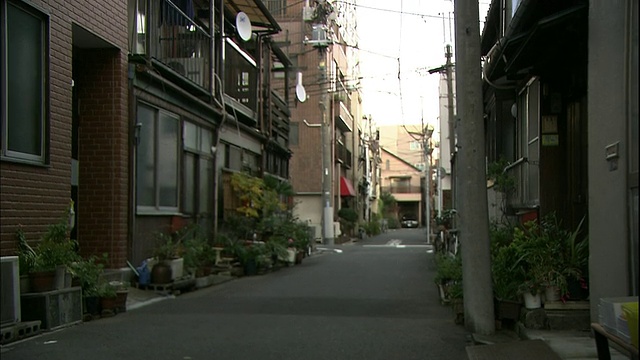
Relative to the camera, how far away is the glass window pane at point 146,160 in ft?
40.1

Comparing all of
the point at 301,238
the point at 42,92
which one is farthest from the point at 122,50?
the point at 301,238

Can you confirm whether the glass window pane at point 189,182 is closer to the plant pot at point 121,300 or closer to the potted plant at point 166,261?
the potted plant at point 166,261

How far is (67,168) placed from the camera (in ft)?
31.0

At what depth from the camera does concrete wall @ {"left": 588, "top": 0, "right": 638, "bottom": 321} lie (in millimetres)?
5898

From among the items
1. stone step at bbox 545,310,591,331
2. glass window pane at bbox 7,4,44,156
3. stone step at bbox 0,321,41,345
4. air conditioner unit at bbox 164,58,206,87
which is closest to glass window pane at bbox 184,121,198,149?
air conditioner unit at bbox 164,58,206,87

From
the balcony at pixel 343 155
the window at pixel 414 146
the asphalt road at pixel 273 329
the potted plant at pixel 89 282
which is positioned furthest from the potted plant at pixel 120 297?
the window at pixel 414 146

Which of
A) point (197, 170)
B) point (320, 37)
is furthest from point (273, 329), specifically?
point (320, 37)

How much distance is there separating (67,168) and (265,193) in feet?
32.9

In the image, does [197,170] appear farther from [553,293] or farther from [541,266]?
[553,293]

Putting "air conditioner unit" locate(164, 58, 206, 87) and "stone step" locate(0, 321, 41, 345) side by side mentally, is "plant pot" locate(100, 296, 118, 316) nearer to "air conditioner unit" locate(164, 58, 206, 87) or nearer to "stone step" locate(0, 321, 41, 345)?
"stone step" locate(0, 321, 41, 345)

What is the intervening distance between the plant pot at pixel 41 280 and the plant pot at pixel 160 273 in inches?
147

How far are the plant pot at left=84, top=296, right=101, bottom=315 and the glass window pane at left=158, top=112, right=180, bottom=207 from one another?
13.9 feet

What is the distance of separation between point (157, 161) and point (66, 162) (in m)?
3.63

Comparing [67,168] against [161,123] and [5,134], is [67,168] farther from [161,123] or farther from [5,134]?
[161,123]
